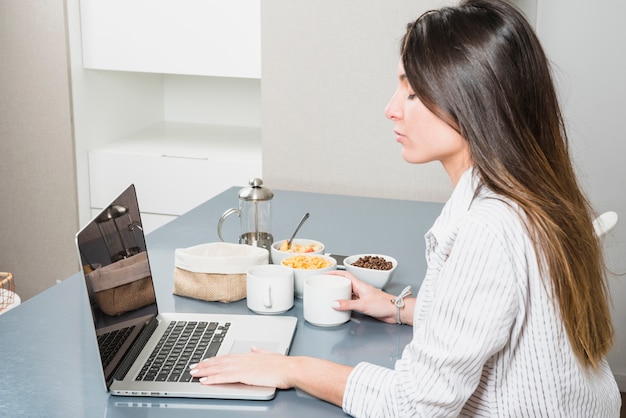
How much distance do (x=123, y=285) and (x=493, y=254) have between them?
0.64 meters

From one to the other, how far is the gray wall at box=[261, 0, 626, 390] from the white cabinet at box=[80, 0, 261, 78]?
40cm

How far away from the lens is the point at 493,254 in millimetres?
1091

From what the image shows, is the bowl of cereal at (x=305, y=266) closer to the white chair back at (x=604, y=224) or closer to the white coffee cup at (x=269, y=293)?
the white coffee cup at (x=269, y=293)

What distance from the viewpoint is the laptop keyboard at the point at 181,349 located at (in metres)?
1.33

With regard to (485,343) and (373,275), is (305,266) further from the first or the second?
(485,343)

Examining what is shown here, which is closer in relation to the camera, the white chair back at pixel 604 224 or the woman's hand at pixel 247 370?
the woman's hand at pixel 247 370

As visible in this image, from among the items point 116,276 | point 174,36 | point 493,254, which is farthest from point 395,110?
point 174,36

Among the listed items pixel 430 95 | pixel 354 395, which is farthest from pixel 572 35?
pixel 354 395

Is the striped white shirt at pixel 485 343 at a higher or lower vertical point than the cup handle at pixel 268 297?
higher

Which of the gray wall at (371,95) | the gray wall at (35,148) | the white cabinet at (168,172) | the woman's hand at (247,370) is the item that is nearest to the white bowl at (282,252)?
the woman's hand at (247,370)

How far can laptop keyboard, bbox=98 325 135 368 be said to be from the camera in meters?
1.25

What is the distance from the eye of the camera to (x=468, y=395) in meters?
1.13

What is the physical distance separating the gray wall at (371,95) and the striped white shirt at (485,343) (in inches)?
53.6

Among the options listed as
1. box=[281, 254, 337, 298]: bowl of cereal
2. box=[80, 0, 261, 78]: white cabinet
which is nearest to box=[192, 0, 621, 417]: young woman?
box=[281, 254, 337, 298]: bowl of cereal
